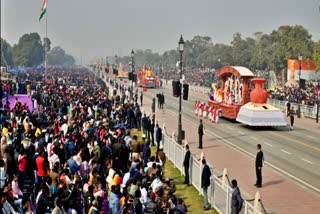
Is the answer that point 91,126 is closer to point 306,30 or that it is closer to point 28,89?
point 28,89

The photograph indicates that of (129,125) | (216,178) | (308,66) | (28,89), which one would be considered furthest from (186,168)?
(308,66)

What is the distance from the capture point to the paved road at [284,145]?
23.2m

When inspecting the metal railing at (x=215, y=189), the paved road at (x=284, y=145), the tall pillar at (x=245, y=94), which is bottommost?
the paved road at (x=284, y=145)

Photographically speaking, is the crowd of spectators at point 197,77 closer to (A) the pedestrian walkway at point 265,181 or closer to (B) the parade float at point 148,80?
(B) the parade float at point 148,80

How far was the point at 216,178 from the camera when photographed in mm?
16375

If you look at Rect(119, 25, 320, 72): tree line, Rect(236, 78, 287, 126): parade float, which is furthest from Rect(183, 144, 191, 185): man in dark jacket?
Rect(119, 25, 320, 72): tree line

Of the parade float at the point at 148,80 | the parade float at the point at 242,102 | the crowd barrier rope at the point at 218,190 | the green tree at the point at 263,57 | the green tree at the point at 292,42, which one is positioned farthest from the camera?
the green tree at the point at 263,57

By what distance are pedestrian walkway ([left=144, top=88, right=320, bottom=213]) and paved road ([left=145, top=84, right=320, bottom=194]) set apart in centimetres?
62

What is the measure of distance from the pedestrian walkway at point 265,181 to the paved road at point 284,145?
2.04 feet

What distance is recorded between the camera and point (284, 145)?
30.9 meters

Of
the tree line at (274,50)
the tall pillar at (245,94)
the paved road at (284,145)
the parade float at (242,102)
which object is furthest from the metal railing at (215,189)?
the tree line at (274,50)

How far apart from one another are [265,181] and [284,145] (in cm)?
1018

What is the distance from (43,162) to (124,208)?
4.55 meters

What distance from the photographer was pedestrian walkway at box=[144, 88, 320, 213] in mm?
17562
